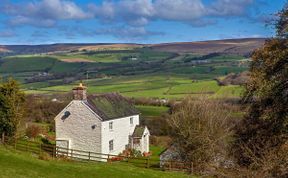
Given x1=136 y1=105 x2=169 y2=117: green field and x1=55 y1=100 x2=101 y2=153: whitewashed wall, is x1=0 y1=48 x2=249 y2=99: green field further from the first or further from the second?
x1=55 y1=100 x2=101 y2=153: whitewashed wall

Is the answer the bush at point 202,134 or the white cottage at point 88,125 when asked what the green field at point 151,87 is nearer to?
the white cottage at point 88,125

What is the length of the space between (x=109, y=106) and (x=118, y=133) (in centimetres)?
357

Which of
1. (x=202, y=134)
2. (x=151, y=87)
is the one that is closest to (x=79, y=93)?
(x=202, y=134)

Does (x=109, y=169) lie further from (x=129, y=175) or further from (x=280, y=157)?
(x=280, y=157)

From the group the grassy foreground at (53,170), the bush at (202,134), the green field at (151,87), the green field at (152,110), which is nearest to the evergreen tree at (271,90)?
the grassy foreground at (53,170)

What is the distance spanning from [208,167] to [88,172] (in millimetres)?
11510

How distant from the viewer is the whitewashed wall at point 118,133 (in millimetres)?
51844

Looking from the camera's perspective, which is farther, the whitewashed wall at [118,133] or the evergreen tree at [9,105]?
the whitewashed wall at [118,133]

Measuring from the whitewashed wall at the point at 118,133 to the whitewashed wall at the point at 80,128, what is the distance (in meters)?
0.94

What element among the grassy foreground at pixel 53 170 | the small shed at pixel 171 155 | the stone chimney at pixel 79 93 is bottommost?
the small shed at pixel 171 155

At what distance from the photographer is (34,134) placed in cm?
5888

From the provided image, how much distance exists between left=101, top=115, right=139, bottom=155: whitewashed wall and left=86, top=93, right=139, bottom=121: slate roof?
28.7 inches

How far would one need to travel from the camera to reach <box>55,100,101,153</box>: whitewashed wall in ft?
168

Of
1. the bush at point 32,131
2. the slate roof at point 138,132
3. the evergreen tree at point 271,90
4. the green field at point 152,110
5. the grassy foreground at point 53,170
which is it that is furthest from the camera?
the green field at point 152,110
